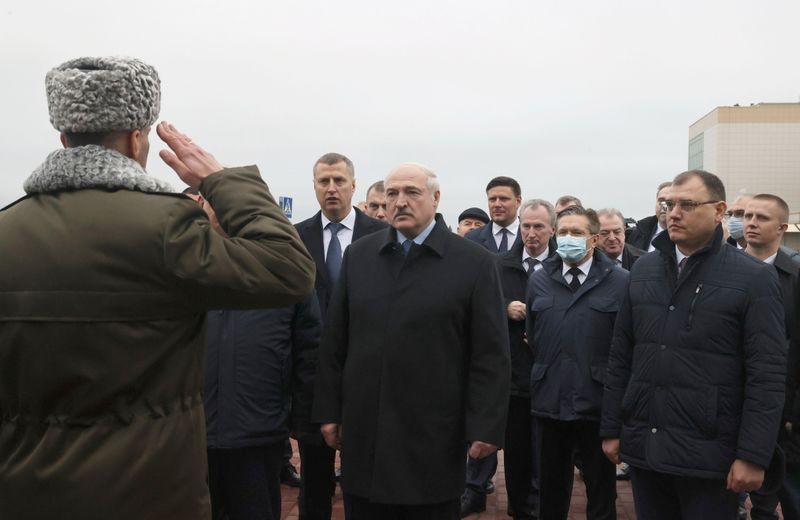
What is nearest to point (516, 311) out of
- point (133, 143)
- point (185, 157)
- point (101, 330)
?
point (185, 157)

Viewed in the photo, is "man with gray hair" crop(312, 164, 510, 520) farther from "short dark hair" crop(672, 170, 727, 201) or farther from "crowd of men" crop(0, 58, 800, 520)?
"short dark hair" crop(672, 170, 727, 201)

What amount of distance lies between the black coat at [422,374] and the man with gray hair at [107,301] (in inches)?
71.4

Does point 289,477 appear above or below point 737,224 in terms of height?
below

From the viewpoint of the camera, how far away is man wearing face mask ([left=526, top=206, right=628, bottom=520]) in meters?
5.26

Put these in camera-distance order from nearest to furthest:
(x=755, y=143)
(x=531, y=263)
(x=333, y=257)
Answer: (x=333, y=257), (x=531, y=263), (x=755, y=143)

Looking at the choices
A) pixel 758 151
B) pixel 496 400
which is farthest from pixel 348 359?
pixel 758 151

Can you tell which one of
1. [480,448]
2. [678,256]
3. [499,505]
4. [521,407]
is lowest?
[499,505]

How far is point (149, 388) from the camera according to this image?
2.15m

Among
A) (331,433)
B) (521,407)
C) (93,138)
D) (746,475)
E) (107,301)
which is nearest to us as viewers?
(107,301)

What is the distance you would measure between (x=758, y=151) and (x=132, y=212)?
80877 mm

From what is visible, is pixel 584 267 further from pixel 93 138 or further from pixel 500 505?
pixel 93 138

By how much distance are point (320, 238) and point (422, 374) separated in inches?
80.2

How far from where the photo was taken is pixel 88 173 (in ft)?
7.01

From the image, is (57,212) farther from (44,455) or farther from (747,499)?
(747,499)
